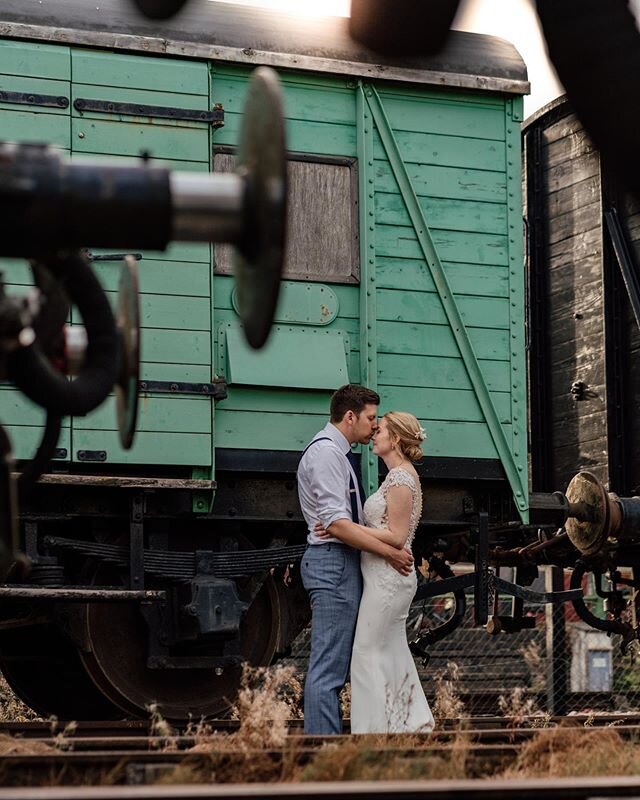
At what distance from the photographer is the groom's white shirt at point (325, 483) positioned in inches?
213

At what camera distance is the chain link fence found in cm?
1078

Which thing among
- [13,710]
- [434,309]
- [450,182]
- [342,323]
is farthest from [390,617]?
[13,710]

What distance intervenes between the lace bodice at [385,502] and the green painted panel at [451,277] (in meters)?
2.24

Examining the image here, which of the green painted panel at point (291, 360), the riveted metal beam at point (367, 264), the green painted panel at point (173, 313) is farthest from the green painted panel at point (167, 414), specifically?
the riveted metal beam at point (367, 264)

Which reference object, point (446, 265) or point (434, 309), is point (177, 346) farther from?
point (446, 265)

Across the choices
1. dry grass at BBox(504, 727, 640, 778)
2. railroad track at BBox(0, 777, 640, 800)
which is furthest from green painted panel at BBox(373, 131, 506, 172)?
railroad track at BBox(0, 777, 640, 800)

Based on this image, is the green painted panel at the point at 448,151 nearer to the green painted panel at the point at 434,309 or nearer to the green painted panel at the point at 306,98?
the green painted panel at the point at 306,98

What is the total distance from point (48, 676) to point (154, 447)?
204 centimetres

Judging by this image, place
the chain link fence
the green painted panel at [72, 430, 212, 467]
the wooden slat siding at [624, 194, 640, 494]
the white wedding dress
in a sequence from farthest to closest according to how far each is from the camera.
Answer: the chain link fence → the wooden slat siding at [624, 194, 640, 494] → the green painted panel at [72, 430, 212, 467] → the white wedding dress

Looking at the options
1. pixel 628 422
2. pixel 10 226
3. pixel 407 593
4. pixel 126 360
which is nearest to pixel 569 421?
pixel 628 422

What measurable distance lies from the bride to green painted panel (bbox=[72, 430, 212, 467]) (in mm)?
1563

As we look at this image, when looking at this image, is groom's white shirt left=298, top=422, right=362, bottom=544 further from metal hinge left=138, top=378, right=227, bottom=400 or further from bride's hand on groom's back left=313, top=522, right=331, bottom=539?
metal hinge left=138, top=378, right=227, bottom=400

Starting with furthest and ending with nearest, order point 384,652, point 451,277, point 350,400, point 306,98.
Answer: point 451,277 → point 306,98 → point 350,400 → point 384,652

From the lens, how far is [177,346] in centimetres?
694
